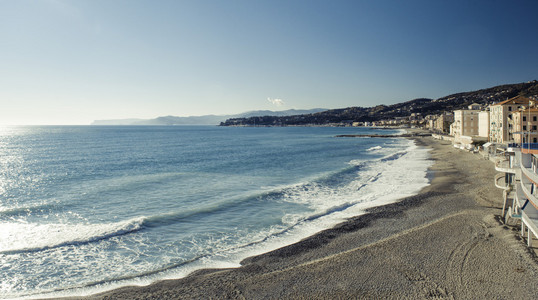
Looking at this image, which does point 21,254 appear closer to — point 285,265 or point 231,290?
point 231,290

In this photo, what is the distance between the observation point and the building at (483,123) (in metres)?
59.9

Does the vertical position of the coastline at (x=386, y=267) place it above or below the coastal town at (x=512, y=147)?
below

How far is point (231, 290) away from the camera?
33.2 ft

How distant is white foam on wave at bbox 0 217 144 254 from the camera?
46.1ft

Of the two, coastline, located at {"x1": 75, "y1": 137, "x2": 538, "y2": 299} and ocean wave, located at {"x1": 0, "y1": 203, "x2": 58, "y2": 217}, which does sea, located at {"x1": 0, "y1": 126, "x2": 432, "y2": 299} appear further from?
coastline, located at {"x1": 75, "y1": 137, "x2": 538, "y2": 299}

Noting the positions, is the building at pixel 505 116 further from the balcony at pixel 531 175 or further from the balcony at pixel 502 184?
the balcony at pixel 531 175

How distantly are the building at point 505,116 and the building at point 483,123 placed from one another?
7390 mm

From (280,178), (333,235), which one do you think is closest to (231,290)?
(333,235)

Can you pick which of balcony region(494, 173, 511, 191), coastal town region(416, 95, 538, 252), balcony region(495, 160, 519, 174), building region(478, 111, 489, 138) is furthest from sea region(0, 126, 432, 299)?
building region(478, 111, 489, 138)

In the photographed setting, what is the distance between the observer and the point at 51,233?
15586 mm

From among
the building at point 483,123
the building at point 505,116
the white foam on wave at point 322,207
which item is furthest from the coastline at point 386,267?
the building at point 483,123

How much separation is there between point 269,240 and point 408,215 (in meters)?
8.12

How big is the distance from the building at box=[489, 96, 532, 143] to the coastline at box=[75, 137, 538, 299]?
38.9m

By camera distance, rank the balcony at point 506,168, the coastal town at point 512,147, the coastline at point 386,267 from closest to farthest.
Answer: the coastline at point 386,267 → the coastal town at point 512,147 → the balcony at point 506,168
